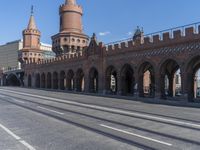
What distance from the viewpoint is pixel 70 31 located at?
5169 cm

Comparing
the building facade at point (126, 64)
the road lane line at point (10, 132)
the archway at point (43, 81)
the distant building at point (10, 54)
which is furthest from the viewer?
the distant building at point (10, 54)

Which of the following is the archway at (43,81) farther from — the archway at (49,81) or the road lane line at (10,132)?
the road lane line at (10,132)

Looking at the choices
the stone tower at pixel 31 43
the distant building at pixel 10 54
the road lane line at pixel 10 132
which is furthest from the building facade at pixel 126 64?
the distant building at pixel 10 54

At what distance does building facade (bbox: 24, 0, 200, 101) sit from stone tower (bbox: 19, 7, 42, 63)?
4.92m

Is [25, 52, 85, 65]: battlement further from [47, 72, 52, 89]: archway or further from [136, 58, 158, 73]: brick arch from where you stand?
[136, 58, 158, 73]: brick arch

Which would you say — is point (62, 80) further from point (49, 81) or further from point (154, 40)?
point (154, 40)

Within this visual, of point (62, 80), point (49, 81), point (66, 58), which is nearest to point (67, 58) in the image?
point (66, 58)

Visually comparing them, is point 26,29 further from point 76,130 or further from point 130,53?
A: point 76,130

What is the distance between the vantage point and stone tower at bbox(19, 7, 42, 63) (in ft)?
208

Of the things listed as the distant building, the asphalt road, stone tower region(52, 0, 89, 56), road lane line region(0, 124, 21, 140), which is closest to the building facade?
stone tower region(52, 0, 89, 56)

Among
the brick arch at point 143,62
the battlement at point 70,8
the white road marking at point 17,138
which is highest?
the battlement at point 70,8

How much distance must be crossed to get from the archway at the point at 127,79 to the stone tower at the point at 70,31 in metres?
17.2

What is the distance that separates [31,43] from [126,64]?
36588mm

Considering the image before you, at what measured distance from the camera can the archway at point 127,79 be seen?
33.2 m
